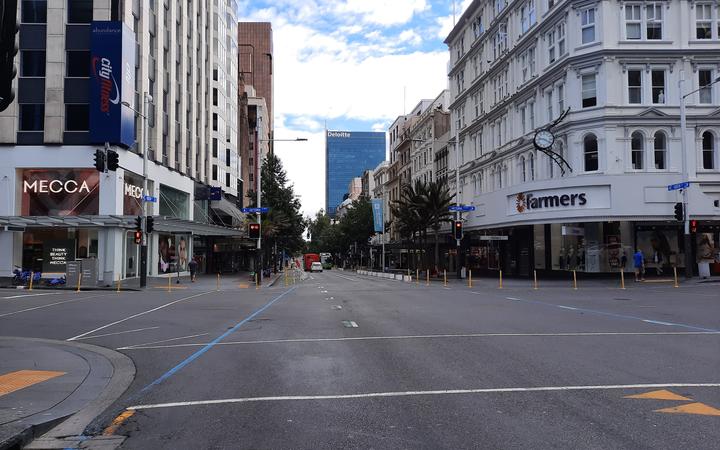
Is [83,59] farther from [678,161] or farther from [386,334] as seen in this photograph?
[678,161]

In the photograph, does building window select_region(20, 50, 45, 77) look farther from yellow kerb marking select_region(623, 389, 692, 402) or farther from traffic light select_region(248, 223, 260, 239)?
yellow kerb marking select_region(623, 389, 692, 402)

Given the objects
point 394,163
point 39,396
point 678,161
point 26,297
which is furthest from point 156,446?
point 394,163

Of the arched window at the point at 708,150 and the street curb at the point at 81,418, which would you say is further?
the arched window at the point at 708,150

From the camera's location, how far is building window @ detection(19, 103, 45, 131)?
35.1 m

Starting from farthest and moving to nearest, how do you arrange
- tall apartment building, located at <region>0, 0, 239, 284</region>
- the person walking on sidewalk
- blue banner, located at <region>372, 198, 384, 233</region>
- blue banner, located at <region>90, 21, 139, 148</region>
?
1. blue banner, located at <region>372, 198, 384, 233</region>
2. tall apartment building, located at <region>0, 0, 239, 284</region>
3. blue banner, located at <region>90, 21, 139, 148</region>
4. the person walking on sidewalk

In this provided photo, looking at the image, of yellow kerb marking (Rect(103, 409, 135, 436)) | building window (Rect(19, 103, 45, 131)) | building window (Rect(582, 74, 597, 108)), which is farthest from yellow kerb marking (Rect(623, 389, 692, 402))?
building window (Rect(19, 103, 45, 131))

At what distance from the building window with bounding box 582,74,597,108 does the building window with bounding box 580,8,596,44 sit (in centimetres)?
221

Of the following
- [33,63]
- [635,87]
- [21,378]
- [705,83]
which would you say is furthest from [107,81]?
[705,83]

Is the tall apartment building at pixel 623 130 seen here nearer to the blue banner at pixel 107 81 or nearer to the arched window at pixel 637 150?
the arched window at pixel 637 150

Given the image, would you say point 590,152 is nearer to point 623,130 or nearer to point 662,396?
point 623,130

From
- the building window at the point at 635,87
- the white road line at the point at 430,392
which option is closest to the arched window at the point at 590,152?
the building window at the point at 635,87

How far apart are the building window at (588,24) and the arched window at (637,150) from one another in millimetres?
6418

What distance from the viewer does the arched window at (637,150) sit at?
3497 centimetres

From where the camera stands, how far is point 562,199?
35781 mm
